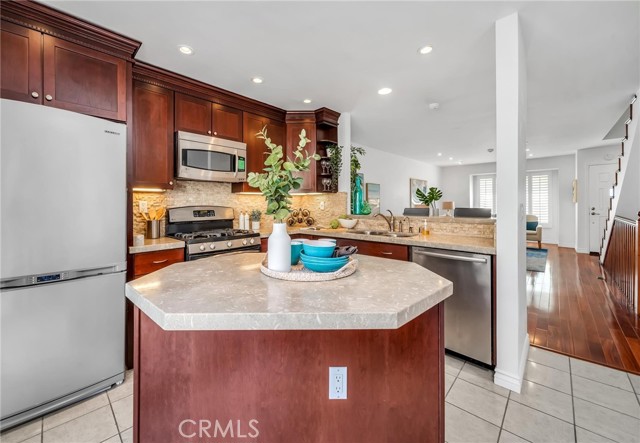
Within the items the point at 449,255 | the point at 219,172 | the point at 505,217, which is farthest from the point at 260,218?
the point at 505,217

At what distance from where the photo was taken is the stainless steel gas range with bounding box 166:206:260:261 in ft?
8.70

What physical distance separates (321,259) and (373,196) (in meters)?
5.59

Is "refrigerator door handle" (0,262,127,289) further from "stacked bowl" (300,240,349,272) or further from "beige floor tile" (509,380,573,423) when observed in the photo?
"beige floor tile" (509,380,573,423)

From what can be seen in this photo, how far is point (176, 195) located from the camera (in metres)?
3.06

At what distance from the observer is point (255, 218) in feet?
12.2

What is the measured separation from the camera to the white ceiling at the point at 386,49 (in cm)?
188

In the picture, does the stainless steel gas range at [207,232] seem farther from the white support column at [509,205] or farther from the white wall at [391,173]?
the white wall at [391,173]

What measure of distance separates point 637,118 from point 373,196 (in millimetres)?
4148

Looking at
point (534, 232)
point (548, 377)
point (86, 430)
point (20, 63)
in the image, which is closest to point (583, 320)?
point (548, 377)

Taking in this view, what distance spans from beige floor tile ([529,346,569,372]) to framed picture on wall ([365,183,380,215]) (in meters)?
4.37

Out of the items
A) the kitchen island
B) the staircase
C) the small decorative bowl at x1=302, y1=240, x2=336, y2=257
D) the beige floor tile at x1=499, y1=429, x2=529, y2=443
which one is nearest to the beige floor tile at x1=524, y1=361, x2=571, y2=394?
the beige floor tile at x1=499, y1=429, x2=529, y2=443

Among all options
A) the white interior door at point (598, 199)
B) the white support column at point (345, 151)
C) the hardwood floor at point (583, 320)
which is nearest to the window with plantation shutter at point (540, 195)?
the white interior door at point (598, 199)

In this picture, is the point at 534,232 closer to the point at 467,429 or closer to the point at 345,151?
the point at 345,151

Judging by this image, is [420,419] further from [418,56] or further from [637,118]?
[637,118]
